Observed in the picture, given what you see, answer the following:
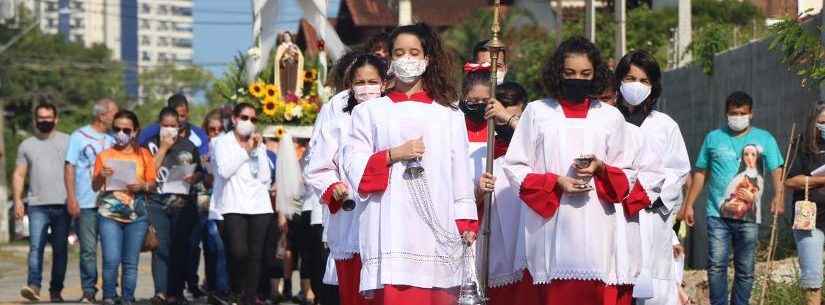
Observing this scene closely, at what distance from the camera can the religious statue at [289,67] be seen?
64.4 ft

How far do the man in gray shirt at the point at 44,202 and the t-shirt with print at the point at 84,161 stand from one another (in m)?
0.38

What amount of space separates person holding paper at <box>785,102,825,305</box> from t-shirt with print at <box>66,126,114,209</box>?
260 inches

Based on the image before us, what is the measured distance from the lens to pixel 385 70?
1131cm

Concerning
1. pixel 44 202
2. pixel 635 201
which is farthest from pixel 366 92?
pixel 44 202

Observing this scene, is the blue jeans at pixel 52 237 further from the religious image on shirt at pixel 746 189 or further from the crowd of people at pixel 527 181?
the religious image on shirt at pixel 746 189

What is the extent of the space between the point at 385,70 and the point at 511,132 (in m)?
0.91

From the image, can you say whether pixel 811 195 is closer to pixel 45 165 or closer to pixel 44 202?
pixel 44 202

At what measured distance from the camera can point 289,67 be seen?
19.8 metres

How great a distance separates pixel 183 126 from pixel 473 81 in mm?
7190

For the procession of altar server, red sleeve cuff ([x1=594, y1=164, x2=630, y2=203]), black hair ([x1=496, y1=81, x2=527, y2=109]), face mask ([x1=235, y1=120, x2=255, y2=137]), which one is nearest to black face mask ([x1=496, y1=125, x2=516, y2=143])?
black hair ([x1=496, y1=81, x2=527, y2=109])

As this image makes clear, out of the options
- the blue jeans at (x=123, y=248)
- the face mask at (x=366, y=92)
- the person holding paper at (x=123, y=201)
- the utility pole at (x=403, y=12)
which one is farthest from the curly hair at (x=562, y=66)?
the utility pole at (x=403, y=12)

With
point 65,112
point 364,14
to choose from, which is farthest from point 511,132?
point 65,112

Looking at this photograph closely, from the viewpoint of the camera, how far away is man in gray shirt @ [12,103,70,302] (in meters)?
17.8

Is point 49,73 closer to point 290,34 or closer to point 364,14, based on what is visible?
point 364,14
